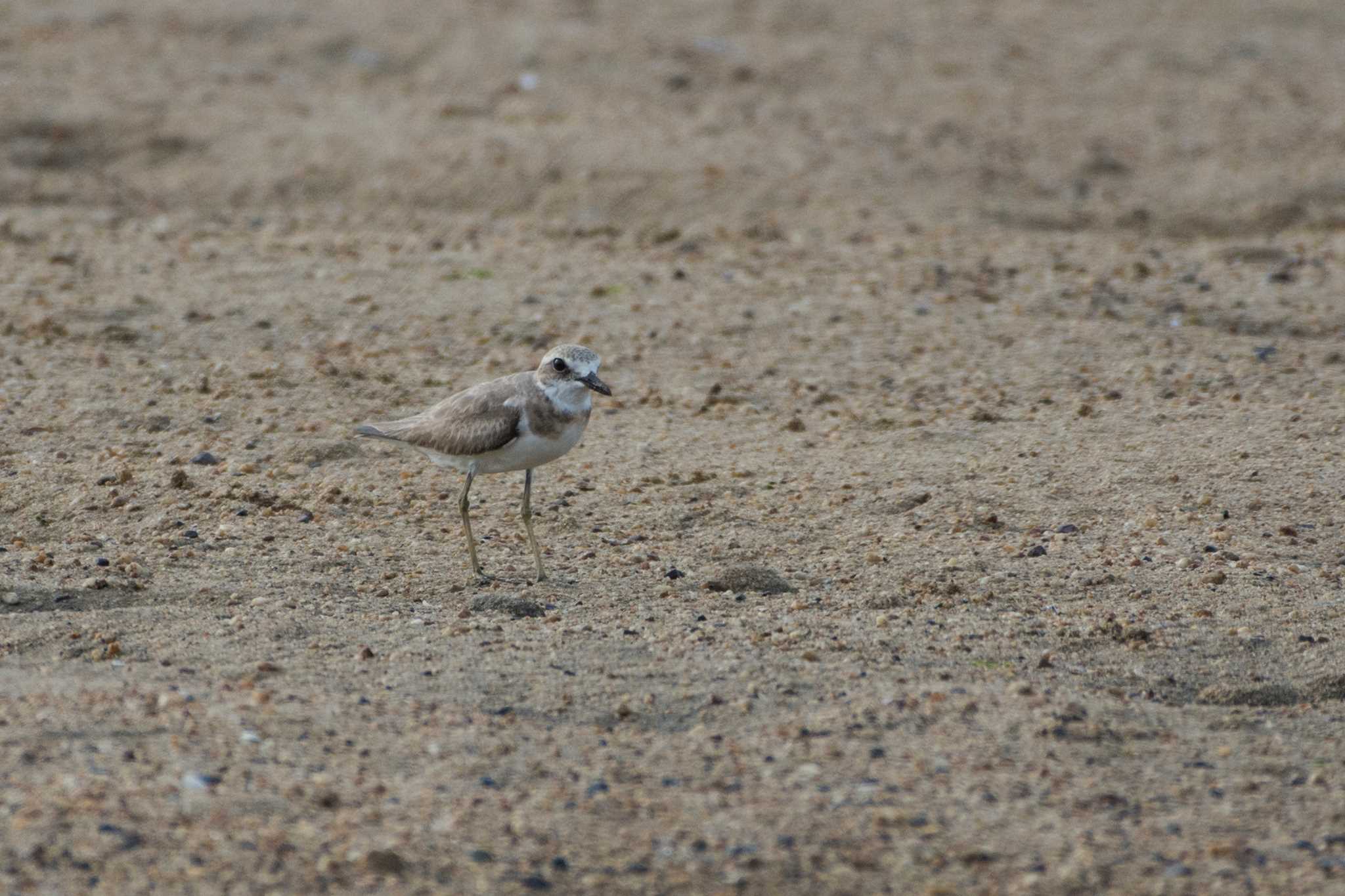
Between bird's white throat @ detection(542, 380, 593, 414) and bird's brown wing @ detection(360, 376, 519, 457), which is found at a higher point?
bird's white throat @ detection(542, 380, 593, 414)

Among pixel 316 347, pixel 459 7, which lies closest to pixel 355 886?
pixel 316 347

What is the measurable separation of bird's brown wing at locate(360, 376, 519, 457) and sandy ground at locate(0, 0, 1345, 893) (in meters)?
0.48

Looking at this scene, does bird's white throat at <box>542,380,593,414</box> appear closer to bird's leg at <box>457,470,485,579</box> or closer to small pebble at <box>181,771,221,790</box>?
bird's leg at <box>457,470,485,579</box>

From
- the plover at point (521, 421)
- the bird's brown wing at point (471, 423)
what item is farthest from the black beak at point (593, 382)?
the bird's brown wing at point (471, 423)

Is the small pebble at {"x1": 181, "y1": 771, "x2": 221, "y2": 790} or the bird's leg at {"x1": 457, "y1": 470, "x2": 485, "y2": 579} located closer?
the small pebble at {"x1": 181, "y1": 771, "x2": 221, "y2": 790}

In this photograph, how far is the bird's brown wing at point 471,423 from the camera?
6.25 metres

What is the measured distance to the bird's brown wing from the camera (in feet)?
20.5

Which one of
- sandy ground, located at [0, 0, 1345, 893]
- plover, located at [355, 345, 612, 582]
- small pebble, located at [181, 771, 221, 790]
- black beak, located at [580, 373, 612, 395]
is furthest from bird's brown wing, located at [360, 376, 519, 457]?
small pebble, located at [181, 771, 221, 790]

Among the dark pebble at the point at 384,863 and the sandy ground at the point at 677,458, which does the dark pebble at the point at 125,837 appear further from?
the dark pebble at the point at 384,863

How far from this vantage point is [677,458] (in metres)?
7.61

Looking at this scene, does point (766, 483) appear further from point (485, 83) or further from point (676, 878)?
point (485, 83)

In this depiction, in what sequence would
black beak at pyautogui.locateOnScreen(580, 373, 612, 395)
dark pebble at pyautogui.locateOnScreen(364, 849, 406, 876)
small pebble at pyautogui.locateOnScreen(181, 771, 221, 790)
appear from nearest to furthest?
dark pebble at pyautogui.locateOnScreen(364, 849, 406, 876) < small pebble at pyautogui.locateOnScreen(181, 771, 221, 790) < black beak at pyautogui.locateOnScreen(580, 373, 612, 395)

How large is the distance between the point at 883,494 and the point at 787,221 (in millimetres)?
4500

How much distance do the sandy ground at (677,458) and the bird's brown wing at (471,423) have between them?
48 cm
